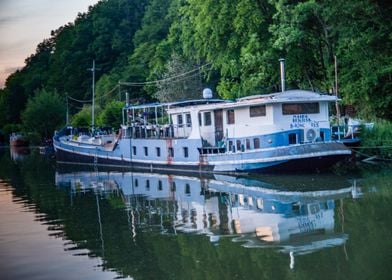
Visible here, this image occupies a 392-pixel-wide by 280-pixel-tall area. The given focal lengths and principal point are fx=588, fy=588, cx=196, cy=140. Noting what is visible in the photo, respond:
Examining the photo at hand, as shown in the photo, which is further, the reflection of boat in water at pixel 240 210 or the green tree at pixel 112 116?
the green tree at pixel 112 116

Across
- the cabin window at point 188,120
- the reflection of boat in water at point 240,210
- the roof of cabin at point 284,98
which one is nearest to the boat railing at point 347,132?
the roof of cabin at point 284,98

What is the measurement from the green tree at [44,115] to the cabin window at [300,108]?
5705 centimetres

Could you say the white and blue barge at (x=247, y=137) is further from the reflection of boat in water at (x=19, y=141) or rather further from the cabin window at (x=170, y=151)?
the reflection of boat in water at (x=19, y=141)

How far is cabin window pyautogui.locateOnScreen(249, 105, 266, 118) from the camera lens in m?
28.4

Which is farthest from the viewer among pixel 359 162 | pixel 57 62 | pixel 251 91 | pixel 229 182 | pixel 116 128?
pixel 57 62

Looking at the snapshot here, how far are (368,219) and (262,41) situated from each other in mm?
25233

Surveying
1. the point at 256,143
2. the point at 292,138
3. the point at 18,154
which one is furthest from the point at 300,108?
the point at 18,154

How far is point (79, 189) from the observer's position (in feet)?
91.5

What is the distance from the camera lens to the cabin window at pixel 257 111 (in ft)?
93.1

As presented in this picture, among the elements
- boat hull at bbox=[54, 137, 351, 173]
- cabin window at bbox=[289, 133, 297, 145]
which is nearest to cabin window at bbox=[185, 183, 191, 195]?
boat hull at bbox=[54, 137, 351, 173]

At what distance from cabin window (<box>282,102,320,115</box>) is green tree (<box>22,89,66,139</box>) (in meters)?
57.0

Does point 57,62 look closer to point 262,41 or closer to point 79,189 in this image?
point 262,41

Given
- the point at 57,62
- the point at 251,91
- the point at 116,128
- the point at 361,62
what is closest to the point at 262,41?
the point at 251,91

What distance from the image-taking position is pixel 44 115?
263 feet
